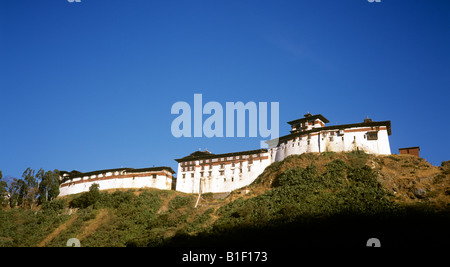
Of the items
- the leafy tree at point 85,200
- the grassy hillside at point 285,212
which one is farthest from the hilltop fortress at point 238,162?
the leafy tree at point 85,200

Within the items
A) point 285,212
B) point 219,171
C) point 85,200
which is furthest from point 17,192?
point 285,212

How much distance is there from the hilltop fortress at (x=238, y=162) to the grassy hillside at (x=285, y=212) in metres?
3.87

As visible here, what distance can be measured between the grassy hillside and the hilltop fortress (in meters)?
3.87

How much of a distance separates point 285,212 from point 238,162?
90.8ft

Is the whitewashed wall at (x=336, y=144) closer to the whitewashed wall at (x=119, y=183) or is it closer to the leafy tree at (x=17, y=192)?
the whitewashed wall at (x=119, y=183)

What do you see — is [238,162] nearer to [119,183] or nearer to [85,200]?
[119,183]

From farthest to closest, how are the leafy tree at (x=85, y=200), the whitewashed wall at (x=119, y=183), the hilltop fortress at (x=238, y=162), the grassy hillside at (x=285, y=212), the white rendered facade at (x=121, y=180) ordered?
the white rendered facade at (x=121, y=180) < the whitewashed wall at (x=119, y=183) < the leafy tree at (x=85, y=200) < the hilltop fortress at (x=238, y=162) < the grassy hillside at (x=285, y=212)

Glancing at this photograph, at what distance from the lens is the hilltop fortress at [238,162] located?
211 feet

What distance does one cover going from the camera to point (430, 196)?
1811 inches

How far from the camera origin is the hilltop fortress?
64.2 meters

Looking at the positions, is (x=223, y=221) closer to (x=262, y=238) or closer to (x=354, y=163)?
(x=262, y=238)

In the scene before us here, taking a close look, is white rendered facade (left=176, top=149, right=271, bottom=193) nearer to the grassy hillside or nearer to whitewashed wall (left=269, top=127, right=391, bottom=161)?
whitewashed wall (left=269, top=127, right=391, bottom=161)

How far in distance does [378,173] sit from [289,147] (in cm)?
2051
